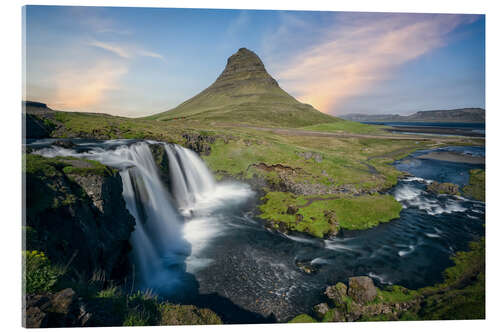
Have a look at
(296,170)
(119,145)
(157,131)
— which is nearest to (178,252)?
(119,145)

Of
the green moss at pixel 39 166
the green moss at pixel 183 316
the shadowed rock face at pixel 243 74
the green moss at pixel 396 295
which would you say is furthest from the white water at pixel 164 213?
the shadowed rock face at pixel 243 74

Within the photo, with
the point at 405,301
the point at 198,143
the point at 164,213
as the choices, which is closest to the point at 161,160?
the point at 164,213

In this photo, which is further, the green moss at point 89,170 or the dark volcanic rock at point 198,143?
the dark volcanic rock at point 198,143

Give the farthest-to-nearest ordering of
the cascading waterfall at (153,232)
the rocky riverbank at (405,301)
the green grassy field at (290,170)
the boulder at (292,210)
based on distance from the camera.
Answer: the boulder at (292,210), the green grassy field at (290,170), the cascading waterfall at (153,232), the rocky riverbank at (405,301)

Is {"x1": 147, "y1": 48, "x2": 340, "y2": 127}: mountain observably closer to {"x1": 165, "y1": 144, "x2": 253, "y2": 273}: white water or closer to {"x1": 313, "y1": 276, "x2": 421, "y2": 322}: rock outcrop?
{"x1": 165, "y1": 144, "x2": 253, "y2": 273}: white water

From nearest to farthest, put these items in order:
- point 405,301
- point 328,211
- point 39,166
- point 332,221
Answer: point 39,166, point 405,301, point 332,221, point 328,211

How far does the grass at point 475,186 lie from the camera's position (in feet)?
37.4

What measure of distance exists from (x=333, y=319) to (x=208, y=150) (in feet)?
70.2

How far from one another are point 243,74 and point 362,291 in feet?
585

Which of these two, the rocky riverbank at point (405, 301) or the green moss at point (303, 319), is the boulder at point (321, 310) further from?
the green moss at point (303, 319)

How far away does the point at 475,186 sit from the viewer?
12.8 m

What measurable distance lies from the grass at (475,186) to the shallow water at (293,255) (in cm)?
77

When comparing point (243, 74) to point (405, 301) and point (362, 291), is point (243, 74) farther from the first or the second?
point (405, 301)

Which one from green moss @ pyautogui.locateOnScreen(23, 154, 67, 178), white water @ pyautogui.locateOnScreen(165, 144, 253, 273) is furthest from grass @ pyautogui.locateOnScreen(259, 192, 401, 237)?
green moss @ pyautogui.locateOnScreen(23, 154, 67, 178)
